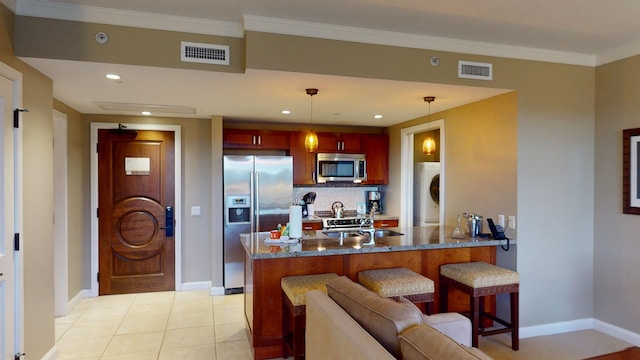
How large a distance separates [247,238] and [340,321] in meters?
1.92

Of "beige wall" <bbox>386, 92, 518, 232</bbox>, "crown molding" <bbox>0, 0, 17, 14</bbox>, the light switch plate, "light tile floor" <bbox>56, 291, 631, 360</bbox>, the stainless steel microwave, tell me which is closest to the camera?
"crown molding" <bbox>0, 0, 17, 14</bbox>

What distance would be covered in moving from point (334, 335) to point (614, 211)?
3161 mm

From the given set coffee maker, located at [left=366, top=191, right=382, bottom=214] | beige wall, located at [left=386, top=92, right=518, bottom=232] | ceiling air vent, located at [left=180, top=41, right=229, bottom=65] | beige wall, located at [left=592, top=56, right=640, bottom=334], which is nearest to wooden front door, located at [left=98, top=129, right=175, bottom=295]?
ceiling air vent, located at [left=180, top=41, right=229, bottom=65]

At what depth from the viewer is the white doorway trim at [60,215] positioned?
4039 mm

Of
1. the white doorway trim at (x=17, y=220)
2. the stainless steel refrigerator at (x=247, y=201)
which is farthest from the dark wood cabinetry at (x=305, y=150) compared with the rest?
the white doorway trim at (x=17, y=220)

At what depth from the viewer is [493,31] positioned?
2984 mm

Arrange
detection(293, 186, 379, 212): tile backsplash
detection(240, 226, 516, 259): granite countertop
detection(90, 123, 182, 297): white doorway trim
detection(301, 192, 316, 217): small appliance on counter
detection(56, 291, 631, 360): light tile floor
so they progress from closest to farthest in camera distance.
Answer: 1. detection(240, 226, 516, 259): granite countertop
2. detection(56, 291, 631, 360): light tile floor
3. detection(90, 123, 182, 297): white doorway trim
4. detection(301, 192, 316, 217): small appliance on counter
5. detection(293, 186, 379, 212): tile backsplash

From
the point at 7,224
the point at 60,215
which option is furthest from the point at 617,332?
the point at 60,215

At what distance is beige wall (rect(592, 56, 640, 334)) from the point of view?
3.31 metres

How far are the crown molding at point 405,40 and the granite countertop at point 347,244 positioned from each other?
1629 mm

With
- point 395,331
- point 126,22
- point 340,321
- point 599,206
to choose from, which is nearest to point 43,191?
point 126,22

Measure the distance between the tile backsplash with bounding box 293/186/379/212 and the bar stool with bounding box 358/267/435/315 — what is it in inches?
114

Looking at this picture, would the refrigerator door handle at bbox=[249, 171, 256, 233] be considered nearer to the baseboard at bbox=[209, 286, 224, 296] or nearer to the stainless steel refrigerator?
the stainless steel refrigerator

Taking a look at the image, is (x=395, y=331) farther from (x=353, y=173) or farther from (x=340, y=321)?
(x=353, y=173)
